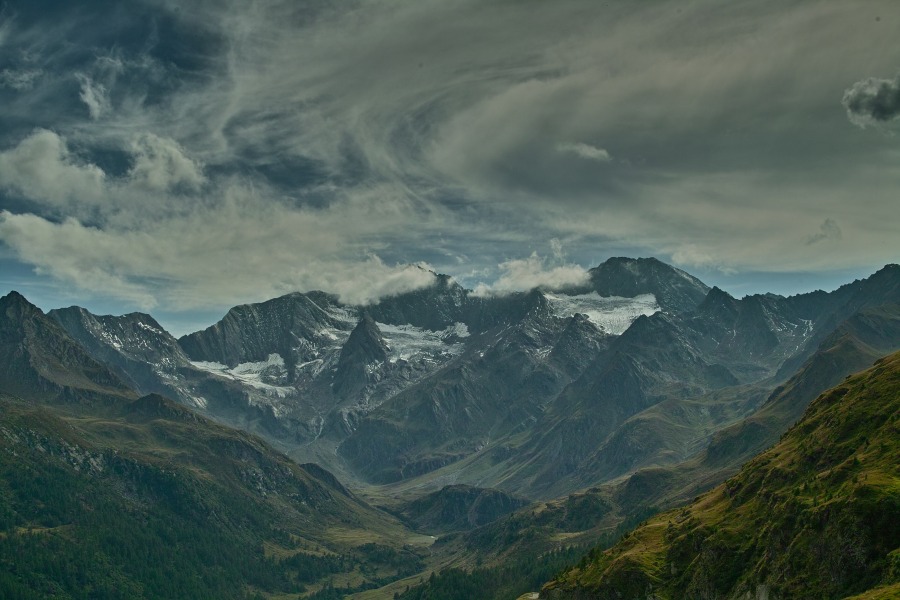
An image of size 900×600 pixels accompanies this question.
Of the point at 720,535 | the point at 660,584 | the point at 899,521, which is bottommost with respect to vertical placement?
the point at 660,584

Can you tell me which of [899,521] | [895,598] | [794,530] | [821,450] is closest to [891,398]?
[821,450]

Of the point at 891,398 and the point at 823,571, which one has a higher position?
the point at 891,398

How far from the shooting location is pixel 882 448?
17188 centimetres

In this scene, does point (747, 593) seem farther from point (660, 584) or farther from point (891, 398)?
point (891, 398)

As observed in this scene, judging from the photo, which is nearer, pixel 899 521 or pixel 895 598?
pixel 895 598

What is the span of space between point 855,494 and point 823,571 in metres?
16.7

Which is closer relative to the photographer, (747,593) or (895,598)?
(895,598)

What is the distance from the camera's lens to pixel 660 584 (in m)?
196

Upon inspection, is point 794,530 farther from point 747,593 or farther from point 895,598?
point 895,598

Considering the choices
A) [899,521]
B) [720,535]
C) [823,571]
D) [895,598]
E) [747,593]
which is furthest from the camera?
[720,535]

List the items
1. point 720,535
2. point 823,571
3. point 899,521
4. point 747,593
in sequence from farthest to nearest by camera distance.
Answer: point 720,535 → point 747,593 → point 823,571 → point 899,521

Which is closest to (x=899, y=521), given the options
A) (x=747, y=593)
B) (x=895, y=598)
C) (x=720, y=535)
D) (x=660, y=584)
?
(x=895, y=598)

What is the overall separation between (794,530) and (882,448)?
96.3ft

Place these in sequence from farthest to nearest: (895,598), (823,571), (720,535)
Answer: (720,535) < (823,571) < (895,598)
